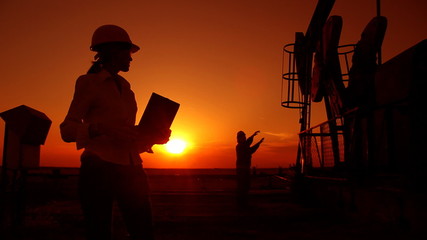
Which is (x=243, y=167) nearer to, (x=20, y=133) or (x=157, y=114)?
(x=20, y=133)

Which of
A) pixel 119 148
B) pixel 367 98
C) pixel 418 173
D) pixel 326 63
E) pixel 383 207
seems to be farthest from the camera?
pixel 326 63

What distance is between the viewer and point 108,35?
104 inches

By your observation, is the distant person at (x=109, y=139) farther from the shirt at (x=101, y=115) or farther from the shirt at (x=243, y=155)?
the shirt at (x=243, y=155)

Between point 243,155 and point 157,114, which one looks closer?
point 157,114

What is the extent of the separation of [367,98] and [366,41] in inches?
43.5

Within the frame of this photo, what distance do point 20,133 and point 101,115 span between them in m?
5.71

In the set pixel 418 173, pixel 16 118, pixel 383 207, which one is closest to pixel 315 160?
pixel 383 207

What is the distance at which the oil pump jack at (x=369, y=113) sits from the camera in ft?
15.4

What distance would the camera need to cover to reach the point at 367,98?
7.48 meters

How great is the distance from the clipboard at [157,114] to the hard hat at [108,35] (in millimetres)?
433

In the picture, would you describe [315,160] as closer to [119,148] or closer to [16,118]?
[16,118]

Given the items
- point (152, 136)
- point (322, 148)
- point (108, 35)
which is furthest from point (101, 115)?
point (322, 148)

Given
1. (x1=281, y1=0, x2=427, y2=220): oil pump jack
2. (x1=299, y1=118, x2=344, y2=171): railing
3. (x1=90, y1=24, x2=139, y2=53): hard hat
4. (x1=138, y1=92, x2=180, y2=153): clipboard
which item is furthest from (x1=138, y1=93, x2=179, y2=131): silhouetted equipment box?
(x1=299, y1=118, x2=344, y2=171): railing

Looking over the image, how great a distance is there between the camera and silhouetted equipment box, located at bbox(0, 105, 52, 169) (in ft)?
24.6
